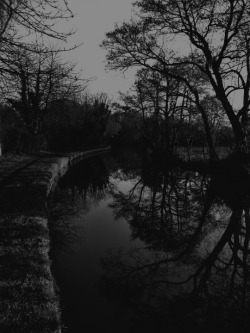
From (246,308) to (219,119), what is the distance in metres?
28.7

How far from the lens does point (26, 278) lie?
4.91m

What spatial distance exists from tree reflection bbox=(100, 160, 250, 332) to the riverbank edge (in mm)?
1601

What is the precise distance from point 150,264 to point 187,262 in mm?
991

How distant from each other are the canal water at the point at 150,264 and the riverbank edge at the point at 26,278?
682mm

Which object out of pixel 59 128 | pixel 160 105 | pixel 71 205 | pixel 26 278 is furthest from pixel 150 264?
pixel 59 128

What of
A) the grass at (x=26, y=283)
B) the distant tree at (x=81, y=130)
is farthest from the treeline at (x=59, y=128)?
the grass at (x=26, y=283)

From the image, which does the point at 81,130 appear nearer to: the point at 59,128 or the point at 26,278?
the point at 59,128

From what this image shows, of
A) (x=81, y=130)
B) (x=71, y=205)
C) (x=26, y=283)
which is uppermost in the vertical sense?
(x=81, y=130)

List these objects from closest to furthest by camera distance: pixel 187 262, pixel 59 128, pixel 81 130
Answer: pixel 187 262 → pixel 59 128 → pixel 81 130

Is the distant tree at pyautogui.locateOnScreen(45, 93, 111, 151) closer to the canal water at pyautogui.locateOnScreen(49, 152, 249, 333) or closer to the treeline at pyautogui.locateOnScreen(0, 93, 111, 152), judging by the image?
the treeline at pyautogui.locateOnScreen(0, 93, 111, 152)

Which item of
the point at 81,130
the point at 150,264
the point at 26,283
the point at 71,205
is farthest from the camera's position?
the point at 81,130

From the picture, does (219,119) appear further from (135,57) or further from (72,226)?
(72,226)

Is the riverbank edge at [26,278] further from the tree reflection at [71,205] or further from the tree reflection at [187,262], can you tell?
the tree reflection at [187,262]

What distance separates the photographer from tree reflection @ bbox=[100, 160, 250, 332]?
5504 mm
